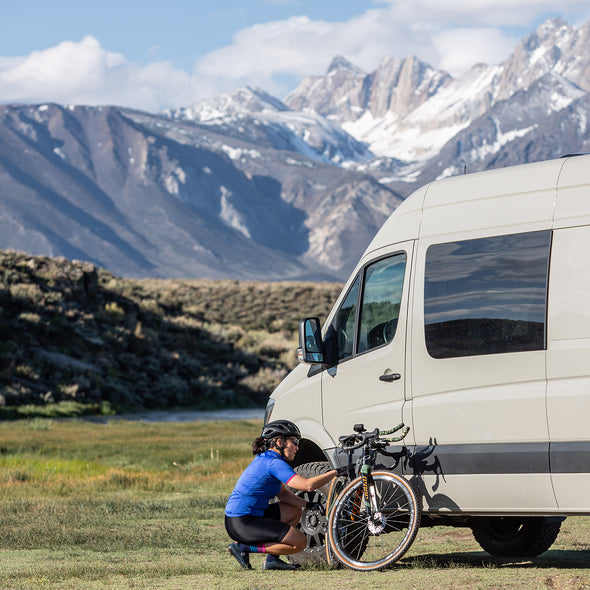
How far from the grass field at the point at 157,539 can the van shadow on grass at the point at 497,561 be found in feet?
0.03

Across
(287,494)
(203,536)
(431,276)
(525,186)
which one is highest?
(525,186)

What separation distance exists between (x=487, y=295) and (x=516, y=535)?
260cm

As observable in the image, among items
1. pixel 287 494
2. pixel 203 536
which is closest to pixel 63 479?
pixel 203 536

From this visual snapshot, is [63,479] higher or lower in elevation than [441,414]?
lower

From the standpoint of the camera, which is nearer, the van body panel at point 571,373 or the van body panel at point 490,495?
the van body panel at point 571,373

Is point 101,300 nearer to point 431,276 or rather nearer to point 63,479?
point 63,479

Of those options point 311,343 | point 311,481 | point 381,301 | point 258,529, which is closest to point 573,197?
point 381,301

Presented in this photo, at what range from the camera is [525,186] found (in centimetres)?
802

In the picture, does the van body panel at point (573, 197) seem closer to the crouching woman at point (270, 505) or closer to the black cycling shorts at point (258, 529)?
the crouching woman at point (270, 505)

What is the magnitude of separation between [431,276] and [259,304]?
6234cm

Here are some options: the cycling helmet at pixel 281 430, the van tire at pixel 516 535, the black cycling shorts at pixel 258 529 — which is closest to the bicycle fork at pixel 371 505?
the cycling helmet at pixel 281 430

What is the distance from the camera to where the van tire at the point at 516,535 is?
9250 millimetres

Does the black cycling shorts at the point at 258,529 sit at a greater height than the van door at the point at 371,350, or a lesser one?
lesser

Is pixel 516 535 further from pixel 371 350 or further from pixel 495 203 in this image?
pixel 495 203
